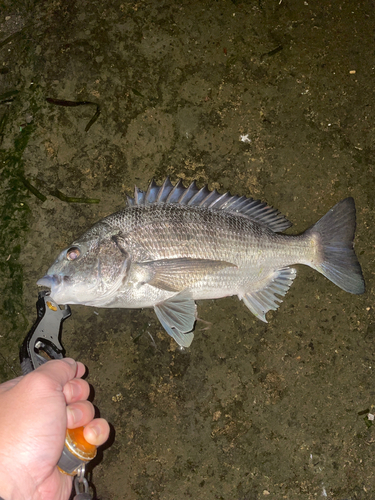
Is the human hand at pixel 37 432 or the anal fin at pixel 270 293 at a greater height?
the human hand at pixel 37 432

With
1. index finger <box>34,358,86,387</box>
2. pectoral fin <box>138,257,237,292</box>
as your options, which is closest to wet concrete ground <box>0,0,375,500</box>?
pectoral fin <box>138,257,237,292</box>

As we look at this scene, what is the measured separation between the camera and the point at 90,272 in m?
2.64

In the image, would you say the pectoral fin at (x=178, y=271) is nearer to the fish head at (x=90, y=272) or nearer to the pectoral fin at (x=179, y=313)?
the pectoral fin at (x=179, y=313)

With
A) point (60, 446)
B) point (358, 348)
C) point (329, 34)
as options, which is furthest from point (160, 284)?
point (329, 34)

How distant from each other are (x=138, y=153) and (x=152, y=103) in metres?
0.51

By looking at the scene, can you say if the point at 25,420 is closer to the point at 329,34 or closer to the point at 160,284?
the point at 160,284

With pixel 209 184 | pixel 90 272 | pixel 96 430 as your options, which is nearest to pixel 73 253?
pixel 90 272

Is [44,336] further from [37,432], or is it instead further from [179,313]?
[179,313]

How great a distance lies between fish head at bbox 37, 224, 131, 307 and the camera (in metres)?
2.62

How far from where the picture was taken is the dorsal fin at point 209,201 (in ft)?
9.46

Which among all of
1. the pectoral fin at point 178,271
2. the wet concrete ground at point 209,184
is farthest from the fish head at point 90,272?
the wet concrete ground at point 209,184

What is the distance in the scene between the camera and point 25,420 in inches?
78.7

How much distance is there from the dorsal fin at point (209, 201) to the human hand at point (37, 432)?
152 centimetres

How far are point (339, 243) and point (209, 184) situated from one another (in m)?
1.28
